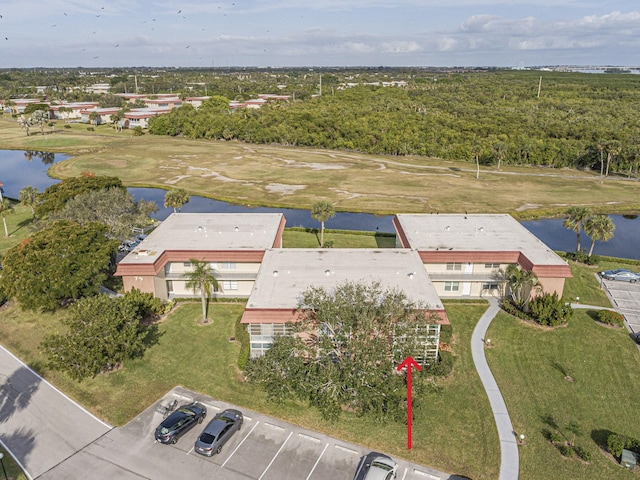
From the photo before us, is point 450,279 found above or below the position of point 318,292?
below

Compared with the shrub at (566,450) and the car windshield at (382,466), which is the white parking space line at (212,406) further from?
the shrub at (566,450)

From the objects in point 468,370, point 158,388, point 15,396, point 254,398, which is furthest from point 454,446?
point 15,396

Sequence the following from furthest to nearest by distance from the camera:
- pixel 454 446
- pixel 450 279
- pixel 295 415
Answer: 1. pixel 450 279
2. pixel 295 415
3. pixel 454 446

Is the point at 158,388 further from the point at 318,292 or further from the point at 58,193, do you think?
the point at 58,193

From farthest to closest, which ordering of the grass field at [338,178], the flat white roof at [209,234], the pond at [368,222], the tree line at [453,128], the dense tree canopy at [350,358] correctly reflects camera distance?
the tree line at [453,128], the grass field at [338,178], the pond at [368,222], the flat white roof at [209,234], the dense tree canopy at [350,358]

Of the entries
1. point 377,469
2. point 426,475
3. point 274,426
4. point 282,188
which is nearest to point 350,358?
point 274,426

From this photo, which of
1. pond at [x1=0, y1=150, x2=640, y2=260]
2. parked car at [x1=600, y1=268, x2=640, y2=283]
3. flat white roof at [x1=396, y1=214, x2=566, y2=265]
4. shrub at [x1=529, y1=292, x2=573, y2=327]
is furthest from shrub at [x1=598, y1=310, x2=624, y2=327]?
pond at [x1=0, y1=150, x2=640, y2=260]

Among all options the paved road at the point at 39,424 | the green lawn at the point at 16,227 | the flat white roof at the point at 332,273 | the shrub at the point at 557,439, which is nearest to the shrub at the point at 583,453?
the shrub at the point at 557,439

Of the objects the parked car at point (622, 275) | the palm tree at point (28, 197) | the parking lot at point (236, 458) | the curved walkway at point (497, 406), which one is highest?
the palm tree at point (28, 197)

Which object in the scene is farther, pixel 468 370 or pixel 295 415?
pixel 468 370
